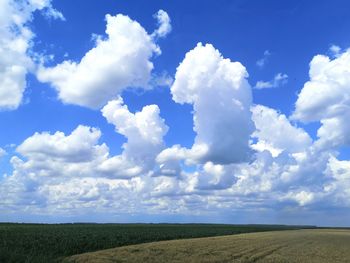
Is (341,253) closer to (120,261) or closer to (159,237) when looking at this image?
(120,261)

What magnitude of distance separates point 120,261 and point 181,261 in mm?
4530

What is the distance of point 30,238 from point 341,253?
1219 inches

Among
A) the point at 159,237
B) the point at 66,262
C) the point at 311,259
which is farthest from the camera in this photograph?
the point at 159,237

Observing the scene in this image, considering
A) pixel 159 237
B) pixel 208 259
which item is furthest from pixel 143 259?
pixel 159 237

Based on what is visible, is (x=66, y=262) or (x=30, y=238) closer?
(x=66, y=262)

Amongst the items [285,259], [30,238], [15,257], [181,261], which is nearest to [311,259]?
[285,259]

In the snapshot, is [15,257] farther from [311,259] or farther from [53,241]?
[311,259]

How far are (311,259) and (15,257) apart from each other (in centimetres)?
2254

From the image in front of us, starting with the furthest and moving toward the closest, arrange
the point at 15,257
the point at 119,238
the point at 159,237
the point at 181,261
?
the point at 159,237, the point at 119,238, the point at 181,261, the point at 15,257

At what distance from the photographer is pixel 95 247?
47.3m

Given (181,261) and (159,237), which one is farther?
(159,237)

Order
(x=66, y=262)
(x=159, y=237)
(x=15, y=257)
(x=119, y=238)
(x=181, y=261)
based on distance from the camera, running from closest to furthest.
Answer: (x=15, y=257)
(x=66, y=262)
(x=181, y=261)
(x=119, y=238)
(x=159, y=237)

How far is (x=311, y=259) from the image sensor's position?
37625mm

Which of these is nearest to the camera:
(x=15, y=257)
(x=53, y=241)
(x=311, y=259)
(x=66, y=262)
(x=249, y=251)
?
(x=15, y=257)
